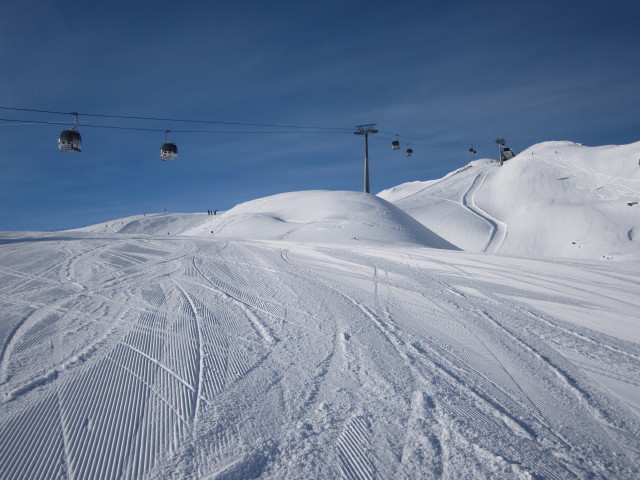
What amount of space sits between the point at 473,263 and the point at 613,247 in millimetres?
28881

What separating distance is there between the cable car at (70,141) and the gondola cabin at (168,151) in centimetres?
389

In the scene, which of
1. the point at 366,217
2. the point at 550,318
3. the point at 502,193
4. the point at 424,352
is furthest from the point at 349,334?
the point at 502,193

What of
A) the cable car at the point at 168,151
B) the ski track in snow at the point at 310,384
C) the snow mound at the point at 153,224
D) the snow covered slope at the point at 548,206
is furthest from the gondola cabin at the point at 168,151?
the snow mound at the point at 153,224

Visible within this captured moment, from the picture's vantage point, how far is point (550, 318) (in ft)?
17.2

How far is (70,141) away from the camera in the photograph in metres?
17.4

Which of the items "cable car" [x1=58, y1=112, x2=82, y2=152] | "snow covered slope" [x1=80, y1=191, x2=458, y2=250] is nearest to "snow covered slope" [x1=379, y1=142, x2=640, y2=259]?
"snow covered slope" [x1=80, y1=191, x2=458, y2=250]

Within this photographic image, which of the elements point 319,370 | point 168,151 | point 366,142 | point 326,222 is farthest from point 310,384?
point 366,142

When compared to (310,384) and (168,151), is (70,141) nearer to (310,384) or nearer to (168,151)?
(168,151)

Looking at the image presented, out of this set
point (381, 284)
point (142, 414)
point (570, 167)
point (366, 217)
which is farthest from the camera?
point (570, 167)

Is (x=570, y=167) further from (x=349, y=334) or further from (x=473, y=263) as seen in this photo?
(x=349, y=334)

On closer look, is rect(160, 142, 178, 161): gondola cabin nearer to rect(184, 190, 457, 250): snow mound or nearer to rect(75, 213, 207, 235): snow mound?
rect(184, 190, 457, 250): snow mound

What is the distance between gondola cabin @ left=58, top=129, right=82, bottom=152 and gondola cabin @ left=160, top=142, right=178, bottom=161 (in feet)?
12.7

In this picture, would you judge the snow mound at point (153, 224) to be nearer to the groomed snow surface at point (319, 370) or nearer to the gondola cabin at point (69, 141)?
the gondola cabin at point (69, 141)

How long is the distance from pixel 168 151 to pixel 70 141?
179 inches
